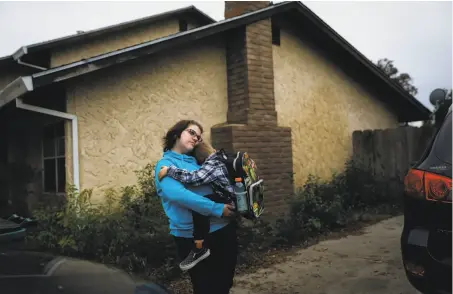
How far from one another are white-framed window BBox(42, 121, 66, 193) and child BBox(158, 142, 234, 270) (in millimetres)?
4167

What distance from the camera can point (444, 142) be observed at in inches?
112

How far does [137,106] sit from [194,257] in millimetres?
4099

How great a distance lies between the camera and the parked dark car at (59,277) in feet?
6.70

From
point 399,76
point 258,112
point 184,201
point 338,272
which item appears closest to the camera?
point 184,201

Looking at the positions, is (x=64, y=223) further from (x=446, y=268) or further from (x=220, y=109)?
(x=446, y=268)

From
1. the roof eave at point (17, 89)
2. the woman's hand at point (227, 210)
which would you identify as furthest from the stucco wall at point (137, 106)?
the woman's hand at point (227, 210)

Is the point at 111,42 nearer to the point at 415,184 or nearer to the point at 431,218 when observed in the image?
the point at 415,184

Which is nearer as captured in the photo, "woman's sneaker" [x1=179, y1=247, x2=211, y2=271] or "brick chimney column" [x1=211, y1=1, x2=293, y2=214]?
"woman's sneaker" [x1=179, y1=247, x2=211, y2=271]

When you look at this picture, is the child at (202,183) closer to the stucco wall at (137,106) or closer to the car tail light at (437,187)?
the car tail light at (437,187)

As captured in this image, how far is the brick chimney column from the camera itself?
708 centimetres

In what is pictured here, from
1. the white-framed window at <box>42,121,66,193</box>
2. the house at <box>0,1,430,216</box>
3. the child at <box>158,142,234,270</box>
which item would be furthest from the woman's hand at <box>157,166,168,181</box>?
the white-framed window at <box>42,121,66,193</box>

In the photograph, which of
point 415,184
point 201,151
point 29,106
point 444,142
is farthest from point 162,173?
point 29,106

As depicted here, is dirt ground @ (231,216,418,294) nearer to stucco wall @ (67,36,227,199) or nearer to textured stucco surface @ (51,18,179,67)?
stucco wall @ (67,36,227,199)

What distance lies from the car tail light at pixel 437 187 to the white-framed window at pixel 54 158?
512 centimetres
